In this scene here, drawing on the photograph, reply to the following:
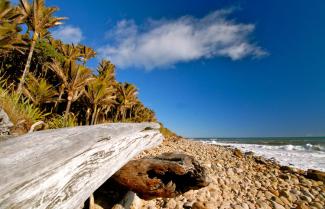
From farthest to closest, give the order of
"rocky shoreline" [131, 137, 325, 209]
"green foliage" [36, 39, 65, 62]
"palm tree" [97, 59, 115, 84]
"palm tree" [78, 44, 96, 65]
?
1. "palm tree" [78, 44, 96, 65]
2. "palm tree" [97, 59, 115, 84]
3. "green foliage" [36, 39, 65, 62]
4. "rocky shoreline" [131, 137, 325, 209]

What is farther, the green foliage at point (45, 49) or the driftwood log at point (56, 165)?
the green foliage at point (45, 49)

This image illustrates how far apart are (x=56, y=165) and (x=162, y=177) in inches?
79.1

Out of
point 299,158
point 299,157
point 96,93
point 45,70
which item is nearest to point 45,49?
point 45,70

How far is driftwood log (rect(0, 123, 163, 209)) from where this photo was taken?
3.67 ft

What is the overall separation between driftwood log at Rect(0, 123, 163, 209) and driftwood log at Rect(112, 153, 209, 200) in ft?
2.69

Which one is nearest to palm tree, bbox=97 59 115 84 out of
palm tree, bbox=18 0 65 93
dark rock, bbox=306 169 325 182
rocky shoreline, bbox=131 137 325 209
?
palm tree, bbox=18 0 65 93

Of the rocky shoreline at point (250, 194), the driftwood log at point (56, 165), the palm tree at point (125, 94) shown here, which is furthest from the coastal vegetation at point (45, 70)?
the driftwood log at point (56, 165)

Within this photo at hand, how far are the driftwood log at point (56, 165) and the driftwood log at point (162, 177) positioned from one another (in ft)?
2.69

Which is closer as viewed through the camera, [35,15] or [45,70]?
[35,15]

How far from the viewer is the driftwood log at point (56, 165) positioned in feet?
3.67

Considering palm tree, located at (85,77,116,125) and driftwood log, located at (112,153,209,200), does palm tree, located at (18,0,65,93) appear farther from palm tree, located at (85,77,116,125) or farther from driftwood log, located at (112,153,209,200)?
driftwood log, located at (112,153,209,200)

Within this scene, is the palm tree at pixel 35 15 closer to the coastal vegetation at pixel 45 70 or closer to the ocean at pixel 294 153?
the coastal vegetation at pixel 45 70

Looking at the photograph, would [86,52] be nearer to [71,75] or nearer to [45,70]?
[45,70]

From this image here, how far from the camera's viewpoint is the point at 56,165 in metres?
1.38
